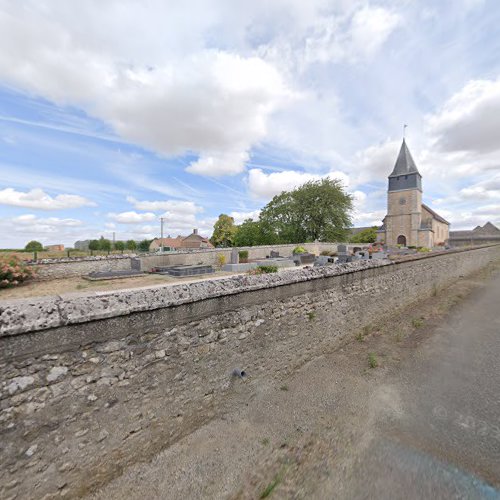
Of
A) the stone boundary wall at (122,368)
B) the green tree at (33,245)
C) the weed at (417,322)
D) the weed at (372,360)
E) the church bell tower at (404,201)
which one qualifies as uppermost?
the church bell tower at (404,201)

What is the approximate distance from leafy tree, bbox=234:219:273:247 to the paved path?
34602 mm

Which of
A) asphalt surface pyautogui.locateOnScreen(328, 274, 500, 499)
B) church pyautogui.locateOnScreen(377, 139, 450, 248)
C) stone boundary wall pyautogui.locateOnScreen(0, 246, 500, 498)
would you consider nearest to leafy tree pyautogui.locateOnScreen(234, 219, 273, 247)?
church pyautogui.locateOnScreen(377, 139, 450, 248)

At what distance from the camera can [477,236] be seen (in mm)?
60344

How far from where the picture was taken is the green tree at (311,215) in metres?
36.4

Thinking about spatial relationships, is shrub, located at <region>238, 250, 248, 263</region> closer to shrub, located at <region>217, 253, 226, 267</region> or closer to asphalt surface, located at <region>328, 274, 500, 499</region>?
shrub, located at <region>217, 253, 226, 267</region>

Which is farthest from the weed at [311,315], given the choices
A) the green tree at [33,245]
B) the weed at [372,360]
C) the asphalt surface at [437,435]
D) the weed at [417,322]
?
the green tree at [33,245]

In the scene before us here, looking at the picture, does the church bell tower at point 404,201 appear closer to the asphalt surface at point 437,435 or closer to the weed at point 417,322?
the weed at point 417,322

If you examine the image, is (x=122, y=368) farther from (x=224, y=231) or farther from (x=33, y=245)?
(x=33, y=245)

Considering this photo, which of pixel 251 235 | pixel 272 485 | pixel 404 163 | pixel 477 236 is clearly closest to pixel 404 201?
pixel 404 163

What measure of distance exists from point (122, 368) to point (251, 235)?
3816 centimetres

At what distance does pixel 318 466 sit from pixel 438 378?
3.21 m

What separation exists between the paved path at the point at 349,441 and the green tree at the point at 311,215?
107 feet

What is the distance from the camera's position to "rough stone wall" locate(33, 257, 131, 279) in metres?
12.2

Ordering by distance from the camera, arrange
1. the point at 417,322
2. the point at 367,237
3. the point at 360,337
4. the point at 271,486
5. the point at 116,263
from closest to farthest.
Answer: the point at 271,486
the point at 360,337
the point at 417,322
the point at 116,263
the point at 367,237
